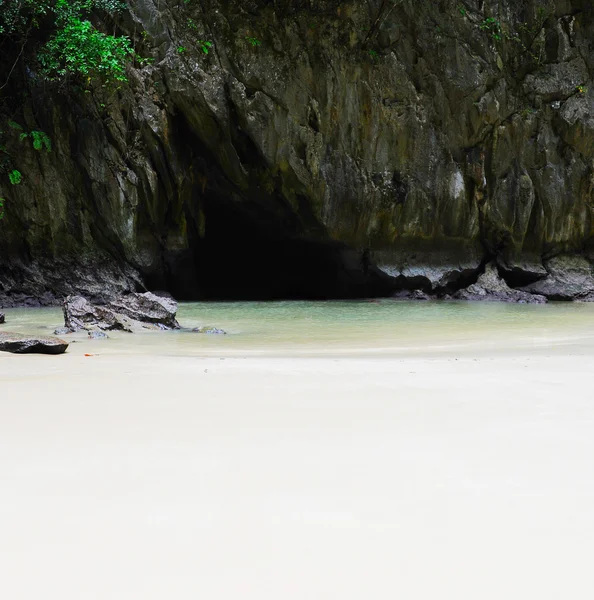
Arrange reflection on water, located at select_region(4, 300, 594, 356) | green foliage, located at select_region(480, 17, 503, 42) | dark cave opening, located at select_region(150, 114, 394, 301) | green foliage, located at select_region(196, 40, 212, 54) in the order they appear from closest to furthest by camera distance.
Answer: reflection on water, located at select_region(4, 300, 594, 356)
green foliage, located at select_region(196, 40, 212, 54)
dark cave opening, located at select_region(150, 114, 394, 301)
green foliage, located at select_region(480, 17, 503, 42)

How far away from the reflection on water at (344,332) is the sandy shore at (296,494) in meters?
2.89

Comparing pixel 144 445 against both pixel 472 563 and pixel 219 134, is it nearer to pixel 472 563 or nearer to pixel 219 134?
pixel 472 563

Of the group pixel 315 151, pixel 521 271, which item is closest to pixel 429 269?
pixel 521 271

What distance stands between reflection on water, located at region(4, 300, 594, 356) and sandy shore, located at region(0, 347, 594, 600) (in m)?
2.89

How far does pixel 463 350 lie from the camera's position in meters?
5.38

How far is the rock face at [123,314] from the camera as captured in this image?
703 centimetres

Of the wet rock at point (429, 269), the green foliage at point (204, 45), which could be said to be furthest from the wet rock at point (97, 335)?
the wet rock at point (429, 269)

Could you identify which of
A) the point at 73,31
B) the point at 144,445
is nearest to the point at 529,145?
the point at 73,31

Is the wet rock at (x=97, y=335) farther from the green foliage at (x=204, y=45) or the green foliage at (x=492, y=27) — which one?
the green foliage at (x=492, y=27)

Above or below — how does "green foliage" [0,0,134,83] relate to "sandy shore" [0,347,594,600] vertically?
above

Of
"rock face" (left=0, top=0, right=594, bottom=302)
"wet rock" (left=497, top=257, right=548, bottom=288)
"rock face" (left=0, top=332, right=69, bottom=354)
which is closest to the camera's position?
"rock face" (left=0, top=332, right=69, bottom=354)

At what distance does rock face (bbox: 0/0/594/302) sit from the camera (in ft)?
40.1

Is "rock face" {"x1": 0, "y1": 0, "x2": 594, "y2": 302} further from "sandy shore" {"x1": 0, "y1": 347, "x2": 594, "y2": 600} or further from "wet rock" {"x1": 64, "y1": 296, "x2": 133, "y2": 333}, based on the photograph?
"sandy shore" {"x1": 0, "y1": 347, "x2": 594, "y2": 600}

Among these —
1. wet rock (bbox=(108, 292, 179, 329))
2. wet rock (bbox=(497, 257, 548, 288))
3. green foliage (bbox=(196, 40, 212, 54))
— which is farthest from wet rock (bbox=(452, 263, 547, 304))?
wet rock (bbox=(108, 292, 179, 329))
